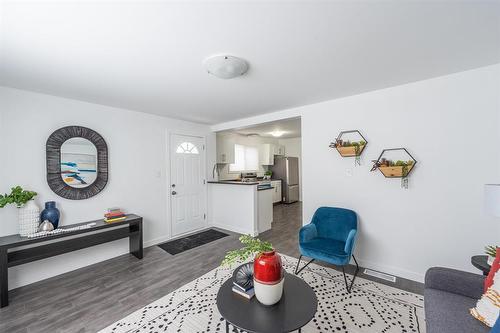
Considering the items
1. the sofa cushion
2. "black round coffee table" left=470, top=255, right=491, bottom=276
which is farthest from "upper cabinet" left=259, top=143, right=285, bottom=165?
the sofa cushion

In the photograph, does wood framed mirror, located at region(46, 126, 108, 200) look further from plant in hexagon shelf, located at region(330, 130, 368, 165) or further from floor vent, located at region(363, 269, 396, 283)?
floor vent, located at region(363, 269, 396, 283)

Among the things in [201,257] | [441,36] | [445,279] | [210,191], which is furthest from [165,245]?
[441,36]

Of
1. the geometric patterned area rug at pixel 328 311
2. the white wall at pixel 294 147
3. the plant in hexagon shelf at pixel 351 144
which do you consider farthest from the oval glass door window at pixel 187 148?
the white wall at pixel 294 147

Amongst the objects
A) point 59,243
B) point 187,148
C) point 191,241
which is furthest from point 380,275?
point 59,243

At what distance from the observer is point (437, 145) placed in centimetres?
231

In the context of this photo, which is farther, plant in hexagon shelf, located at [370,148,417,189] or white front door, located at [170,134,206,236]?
white front door, located at [170,134,206,236]

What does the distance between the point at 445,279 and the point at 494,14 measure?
1852 mm

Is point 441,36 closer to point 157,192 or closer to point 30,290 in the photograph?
point 157,192

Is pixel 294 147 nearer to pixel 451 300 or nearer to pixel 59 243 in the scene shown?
pixel 451 300

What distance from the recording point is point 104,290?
236 cm

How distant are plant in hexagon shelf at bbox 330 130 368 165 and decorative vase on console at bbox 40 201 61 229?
3.74 m

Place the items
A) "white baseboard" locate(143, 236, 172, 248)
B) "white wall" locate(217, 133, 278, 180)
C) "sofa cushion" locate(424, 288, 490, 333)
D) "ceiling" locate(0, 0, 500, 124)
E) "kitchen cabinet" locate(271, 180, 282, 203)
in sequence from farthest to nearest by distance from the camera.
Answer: "kitchen cabinet" locate(271, 180, 282, 203) → "white wall" locate(217, 133, 278, 180) → "white baseboard" locate(143, 236, 172, 248) → "ceiling" locate(0, 0, 500, 124) → "sofa cushion" locate(424, 288, 490, 333)

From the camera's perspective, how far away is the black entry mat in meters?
3.51

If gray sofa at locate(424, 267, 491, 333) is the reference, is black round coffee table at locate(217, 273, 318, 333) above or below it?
below
